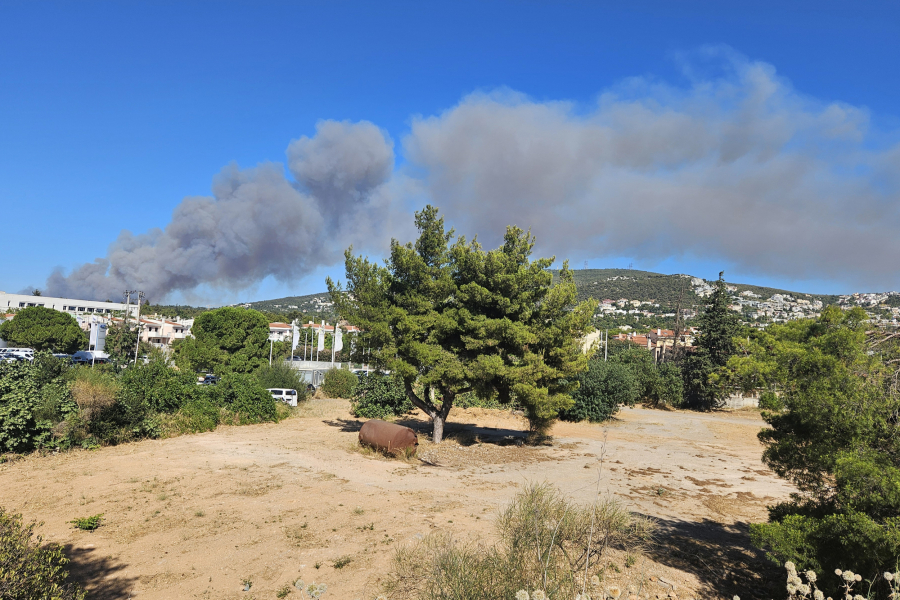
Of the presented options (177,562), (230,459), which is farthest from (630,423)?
(177,562)

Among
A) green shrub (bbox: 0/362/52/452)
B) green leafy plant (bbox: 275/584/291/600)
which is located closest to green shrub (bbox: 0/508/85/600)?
green leafy plant (bbox: 275/584/291/600)

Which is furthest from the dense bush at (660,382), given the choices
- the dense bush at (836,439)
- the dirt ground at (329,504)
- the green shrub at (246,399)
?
the dense bush at (836,439)

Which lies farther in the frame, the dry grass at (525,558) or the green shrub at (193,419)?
the green shrub at (193,419)

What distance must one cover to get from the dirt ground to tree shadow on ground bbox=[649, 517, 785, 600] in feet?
0.11

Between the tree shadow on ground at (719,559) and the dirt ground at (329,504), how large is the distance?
0.11 feet

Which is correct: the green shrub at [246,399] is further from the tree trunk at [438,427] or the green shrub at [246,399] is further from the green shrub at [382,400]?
the tree trunk at [438,427]

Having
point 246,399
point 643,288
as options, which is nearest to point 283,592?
point 246,399

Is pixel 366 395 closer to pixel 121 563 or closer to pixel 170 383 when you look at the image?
pixel 170 383

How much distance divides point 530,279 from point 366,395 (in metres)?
13.0

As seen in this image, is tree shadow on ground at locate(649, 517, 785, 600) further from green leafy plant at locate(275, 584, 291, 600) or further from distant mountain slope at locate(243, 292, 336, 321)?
distant mountain slope at locate(243, 292, 336, 321)

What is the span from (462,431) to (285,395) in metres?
12.2

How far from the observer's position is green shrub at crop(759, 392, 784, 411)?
234 inches

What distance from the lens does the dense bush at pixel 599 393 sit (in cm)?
2645

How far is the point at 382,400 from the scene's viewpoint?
82.0ft
